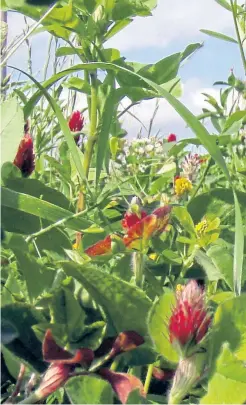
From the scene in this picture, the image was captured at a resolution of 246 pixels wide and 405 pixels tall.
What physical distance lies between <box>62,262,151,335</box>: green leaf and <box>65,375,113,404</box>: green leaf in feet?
0.32

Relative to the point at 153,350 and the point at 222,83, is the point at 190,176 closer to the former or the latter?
the point at 222,83

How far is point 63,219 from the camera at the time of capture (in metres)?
0.71

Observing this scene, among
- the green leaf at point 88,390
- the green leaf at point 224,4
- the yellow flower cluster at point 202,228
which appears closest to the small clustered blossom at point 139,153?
the green leaf at point 224,4

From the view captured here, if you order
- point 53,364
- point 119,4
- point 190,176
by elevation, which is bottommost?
point 53,364

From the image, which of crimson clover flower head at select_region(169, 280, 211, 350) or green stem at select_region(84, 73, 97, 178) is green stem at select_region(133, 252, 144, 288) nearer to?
crimson clover flower head at select_region(169, 280, 211, 350)

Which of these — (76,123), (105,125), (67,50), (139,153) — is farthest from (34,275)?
(139,153)

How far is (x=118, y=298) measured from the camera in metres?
0.58

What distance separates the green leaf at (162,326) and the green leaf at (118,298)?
0.05 m

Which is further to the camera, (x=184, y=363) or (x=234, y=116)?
(x=234, y=116)

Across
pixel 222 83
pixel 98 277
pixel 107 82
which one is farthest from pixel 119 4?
pixel 222 83

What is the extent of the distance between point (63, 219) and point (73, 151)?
104 mm

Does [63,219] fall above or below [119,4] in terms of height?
below

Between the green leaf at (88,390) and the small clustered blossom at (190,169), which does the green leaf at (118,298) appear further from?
the small clustered blossom at (190,169)

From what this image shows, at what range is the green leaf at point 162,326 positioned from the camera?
1.74ft
